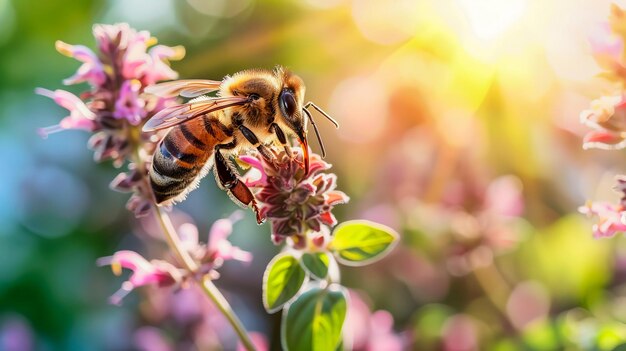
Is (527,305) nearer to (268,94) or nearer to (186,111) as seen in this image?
(268,94)

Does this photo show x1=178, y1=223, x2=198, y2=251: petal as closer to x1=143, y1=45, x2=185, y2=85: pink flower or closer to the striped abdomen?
the striped abdomen

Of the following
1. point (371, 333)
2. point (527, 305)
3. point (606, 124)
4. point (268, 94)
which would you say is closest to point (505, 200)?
point (527, 305)

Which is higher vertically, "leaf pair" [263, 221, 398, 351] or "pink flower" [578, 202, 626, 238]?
"pink flower" [578, 202, 626, 238]

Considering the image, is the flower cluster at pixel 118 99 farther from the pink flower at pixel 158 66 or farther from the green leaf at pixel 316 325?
the green leaf at pixel 316 325

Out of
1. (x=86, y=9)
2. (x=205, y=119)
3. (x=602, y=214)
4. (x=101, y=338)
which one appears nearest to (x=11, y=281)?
(x=101, y=338)

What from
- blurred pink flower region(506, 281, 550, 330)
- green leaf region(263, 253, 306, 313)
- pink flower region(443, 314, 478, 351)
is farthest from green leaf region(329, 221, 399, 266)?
blurred pink flower region(506, 281, 550, 330)

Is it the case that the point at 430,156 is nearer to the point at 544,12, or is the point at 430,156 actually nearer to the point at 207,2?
the point at 544,12

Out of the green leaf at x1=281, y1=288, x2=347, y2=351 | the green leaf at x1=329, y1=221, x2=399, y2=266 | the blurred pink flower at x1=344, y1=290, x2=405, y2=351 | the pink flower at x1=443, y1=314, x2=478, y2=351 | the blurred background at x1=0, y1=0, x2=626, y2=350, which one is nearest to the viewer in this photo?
the green leaf at x1=281, y1=288, x2=347, y2=351
